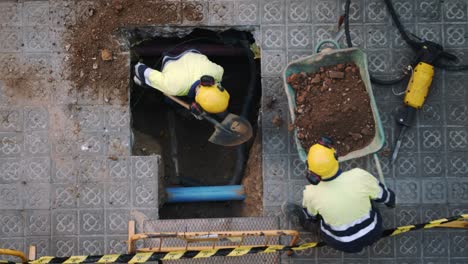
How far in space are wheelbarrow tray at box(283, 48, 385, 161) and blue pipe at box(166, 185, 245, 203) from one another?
1016mm

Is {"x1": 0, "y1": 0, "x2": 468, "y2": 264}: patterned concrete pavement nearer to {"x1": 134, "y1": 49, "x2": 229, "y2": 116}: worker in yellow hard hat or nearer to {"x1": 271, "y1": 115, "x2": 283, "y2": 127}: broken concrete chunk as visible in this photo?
{"x1": 271, "y1": 115, "x2": 283, "y2": 127}: broken concrete chunk

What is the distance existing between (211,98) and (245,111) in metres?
1.29

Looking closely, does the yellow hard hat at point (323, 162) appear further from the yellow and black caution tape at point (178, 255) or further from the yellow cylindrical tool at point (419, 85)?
the yellow cylindrical tool at point (419, 85)

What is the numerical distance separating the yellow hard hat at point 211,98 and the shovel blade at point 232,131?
0.45 m

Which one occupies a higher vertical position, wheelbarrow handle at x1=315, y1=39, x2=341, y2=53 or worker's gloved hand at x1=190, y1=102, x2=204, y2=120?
wheelbarrow handle at x1=315, y1=39, x2=341, y2=53

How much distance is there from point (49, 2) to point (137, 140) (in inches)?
71.3

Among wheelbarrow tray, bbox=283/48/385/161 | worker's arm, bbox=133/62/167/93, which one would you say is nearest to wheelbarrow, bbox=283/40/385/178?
wheelbarrow tray, bbox=283/48/385/161

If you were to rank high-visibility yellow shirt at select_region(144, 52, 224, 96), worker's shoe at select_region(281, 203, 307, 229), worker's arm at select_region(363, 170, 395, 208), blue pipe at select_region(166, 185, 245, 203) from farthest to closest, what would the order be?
blue pipe at select_region(166, 185, 245, 203) → worker's shoe at select_region(281, 203, 307, 229) → high-visibility yellow shirt at select_region(144, 52, 224, 96) → worker's arm at select_region(363, 170, 395, 208)

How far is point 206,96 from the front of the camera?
5.21 metres

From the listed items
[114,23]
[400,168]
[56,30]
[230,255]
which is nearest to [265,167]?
[230,255]

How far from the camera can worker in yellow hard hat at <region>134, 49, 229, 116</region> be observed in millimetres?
5234

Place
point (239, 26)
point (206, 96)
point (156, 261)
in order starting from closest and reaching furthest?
point (206, 96) → point (156, 261) → point (239, 26)

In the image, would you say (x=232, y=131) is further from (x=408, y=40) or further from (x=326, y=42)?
(x=408, y=40)

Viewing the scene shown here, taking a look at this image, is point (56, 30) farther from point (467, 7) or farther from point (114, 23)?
point (467, 7)
